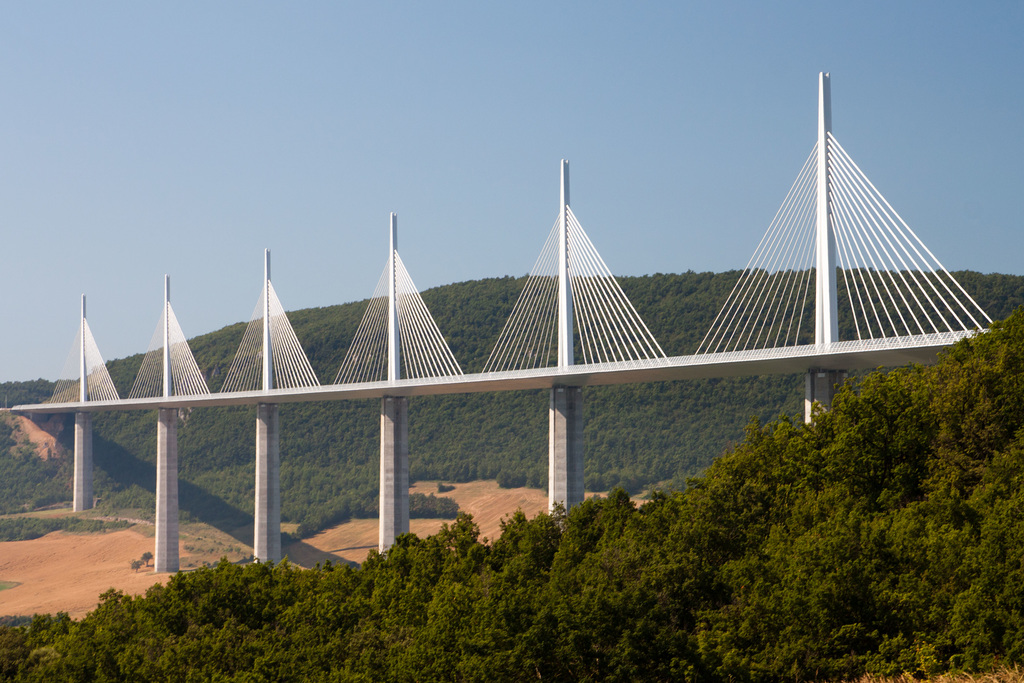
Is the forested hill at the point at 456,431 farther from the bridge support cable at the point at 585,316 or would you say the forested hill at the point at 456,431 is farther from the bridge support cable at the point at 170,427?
the bridge support cable at the point at 585,316

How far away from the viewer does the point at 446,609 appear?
563 inches

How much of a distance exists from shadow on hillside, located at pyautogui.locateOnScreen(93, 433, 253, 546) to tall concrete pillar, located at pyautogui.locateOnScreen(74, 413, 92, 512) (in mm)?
4341

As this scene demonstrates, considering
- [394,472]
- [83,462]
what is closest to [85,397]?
[83,462]

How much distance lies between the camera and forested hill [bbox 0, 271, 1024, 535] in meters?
63.0

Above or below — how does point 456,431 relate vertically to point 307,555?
above

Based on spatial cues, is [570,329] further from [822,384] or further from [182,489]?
[182,489]

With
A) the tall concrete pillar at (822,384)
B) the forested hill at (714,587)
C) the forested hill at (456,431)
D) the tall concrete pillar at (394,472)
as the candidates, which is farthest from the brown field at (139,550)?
the forested hill at (714,587)

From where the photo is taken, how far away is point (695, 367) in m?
28.1

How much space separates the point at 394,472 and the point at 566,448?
1013cm

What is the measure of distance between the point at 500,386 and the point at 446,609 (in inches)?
890

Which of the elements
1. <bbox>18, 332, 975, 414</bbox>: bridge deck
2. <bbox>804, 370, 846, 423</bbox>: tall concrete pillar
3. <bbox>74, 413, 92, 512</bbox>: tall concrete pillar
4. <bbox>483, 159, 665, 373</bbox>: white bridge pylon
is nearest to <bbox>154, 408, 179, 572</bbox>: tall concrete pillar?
<bbox>18, 332, 975, 414</bbox>: bridge deck

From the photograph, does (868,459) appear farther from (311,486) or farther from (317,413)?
(317,413)

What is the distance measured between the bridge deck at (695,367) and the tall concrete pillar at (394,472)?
880 mm

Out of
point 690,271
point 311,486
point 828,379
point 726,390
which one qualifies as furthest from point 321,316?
point 828,379
